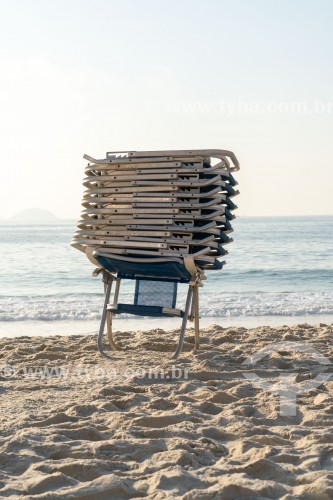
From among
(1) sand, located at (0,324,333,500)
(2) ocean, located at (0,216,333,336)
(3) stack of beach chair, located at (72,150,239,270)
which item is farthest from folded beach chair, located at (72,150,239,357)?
(2) ocean, located at (0,216,333,336)

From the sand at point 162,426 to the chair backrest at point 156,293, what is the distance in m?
0.44

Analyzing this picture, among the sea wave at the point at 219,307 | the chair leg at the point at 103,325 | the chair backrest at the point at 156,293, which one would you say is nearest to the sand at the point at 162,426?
the chair leg at the point at 103,325

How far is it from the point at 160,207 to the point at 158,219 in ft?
0.32

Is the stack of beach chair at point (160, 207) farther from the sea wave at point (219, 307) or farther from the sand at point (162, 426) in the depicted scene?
the sea wave at point (219, 307)

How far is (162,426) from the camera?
3844mm

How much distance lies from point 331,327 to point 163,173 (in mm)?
2874

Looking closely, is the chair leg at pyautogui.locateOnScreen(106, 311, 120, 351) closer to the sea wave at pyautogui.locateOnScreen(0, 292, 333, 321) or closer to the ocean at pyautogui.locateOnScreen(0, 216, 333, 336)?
the ocean at pyautogui.locateOnScreen(0, 216, 333, 336)

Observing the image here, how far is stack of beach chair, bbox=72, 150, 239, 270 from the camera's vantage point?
17.6ft

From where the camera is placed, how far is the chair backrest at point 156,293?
566 centimetres

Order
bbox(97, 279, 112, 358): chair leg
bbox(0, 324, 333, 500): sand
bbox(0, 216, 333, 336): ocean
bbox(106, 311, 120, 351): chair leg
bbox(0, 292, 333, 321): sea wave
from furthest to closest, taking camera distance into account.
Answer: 1. bbox(0, 292, 333, 321): sea wave
2. bbox(0, 216, 333, 336): ocean
3. bbox(106, 311, 120, 351): chair leg
4. bbox(97, 279, 112, 358): chair leg
5. bbox(0, 324, 333, 500): sand

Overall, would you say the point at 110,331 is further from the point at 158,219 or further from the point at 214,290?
the point at 214,290

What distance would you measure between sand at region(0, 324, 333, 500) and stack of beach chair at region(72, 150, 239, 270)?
2.83 ft

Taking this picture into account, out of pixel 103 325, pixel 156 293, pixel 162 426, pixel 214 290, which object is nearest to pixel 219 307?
→ pixel 214 290

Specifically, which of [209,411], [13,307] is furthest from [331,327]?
[13,307]
